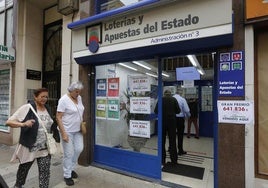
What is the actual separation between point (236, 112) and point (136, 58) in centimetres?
209

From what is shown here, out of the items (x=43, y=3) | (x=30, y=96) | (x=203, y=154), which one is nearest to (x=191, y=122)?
(x=203, y=154)

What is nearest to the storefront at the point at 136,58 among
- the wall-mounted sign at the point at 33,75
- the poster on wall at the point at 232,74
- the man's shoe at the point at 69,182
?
the poster on wall at the point at 232,74

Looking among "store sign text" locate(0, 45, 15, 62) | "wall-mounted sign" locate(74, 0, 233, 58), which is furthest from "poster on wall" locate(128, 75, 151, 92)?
"store sign text" locate(0, 45, 15, 62)

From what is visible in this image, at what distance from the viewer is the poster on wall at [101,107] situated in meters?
5.42

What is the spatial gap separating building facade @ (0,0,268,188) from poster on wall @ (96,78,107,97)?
→ 0.02m

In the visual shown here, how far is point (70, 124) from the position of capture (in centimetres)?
438

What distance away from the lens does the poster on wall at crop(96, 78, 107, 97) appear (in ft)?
17.8

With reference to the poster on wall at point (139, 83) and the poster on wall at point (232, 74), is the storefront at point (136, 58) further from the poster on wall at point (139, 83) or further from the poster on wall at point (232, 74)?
the poster on wall at point (232, 74)

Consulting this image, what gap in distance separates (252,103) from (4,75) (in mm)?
7429

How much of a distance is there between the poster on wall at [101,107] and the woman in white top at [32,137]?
174 cm

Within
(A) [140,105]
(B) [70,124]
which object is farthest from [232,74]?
(B) [70,124]

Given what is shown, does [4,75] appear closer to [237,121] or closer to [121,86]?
[121,86]

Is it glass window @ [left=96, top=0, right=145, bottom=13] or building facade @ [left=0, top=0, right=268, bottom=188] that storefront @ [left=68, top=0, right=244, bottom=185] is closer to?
building facade @ [left=0, top=0, right=268, bottom=188]

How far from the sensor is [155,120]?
181 inches
